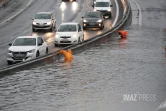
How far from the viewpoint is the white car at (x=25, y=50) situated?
2739cm

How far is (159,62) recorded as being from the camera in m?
27.3

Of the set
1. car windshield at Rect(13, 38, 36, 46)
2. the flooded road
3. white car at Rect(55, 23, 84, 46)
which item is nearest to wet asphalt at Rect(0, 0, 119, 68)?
white car at Rect(55, 23, 84, 46)

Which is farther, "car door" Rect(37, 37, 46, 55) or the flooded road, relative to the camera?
"car door" Rect(37, 37, 46, 55)

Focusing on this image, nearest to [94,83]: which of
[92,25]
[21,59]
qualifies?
[21,59]

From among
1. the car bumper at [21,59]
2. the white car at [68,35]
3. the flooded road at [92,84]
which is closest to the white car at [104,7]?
the white car at [68,35]

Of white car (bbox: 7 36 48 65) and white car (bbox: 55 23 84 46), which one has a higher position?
white car (bbox: 7 36 48 65)

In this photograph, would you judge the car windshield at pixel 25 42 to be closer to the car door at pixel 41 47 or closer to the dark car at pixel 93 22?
the car door at pixel 41 47

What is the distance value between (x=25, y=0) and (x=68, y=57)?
4602 centimetres

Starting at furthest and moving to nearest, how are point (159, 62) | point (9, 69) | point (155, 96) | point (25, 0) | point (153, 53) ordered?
point (25, 0)
point (153, 53)
point (159, 62)
point (9, 69)
point (155, 96)

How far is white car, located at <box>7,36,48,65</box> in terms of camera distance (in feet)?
89.9

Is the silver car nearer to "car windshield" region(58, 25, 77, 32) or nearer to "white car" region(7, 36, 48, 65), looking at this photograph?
"car windshield" region(58, 25, 77, 32)

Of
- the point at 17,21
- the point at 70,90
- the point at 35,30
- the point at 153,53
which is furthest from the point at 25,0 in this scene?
the point at 70,90

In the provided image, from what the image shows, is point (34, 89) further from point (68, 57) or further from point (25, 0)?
point (25, 0)

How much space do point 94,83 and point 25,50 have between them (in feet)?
25.0
